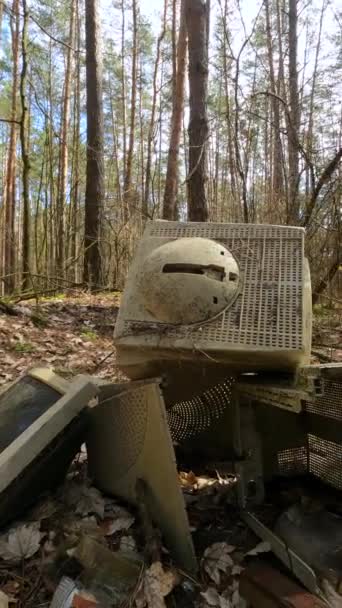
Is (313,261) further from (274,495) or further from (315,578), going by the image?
(315,578)

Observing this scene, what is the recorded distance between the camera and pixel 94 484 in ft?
7.06

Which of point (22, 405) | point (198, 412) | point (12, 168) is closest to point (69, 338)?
point (198, 412)

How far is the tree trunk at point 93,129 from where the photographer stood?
7387 millimetres

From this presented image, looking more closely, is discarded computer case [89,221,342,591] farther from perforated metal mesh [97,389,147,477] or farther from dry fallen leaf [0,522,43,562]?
dry fallen leaf [0,522,43,562]

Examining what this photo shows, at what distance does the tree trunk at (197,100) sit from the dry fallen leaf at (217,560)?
4066 millimetres

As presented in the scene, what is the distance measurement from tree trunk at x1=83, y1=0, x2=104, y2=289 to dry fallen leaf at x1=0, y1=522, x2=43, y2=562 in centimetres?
569

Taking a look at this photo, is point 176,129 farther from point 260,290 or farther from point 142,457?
point 142,457

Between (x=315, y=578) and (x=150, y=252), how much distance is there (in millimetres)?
1402

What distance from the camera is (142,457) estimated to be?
5.98 ft

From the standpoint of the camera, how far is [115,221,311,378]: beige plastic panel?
1.73 meters

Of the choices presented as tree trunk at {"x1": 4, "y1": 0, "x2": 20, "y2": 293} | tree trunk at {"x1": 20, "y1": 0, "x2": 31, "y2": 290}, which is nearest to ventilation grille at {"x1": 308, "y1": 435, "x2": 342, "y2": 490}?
tree trunk at {"x1": 20, "y1": 0, "x2": 31, "y2": 290}

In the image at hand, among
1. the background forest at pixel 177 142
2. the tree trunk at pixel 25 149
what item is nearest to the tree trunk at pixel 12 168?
the background forest at pixel 177 142

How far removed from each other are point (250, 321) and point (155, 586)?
37.9 inches

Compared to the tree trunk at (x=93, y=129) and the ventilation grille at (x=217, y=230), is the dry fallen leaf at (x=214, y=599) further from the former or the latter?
the tree trunk at (x=93, y=129)
